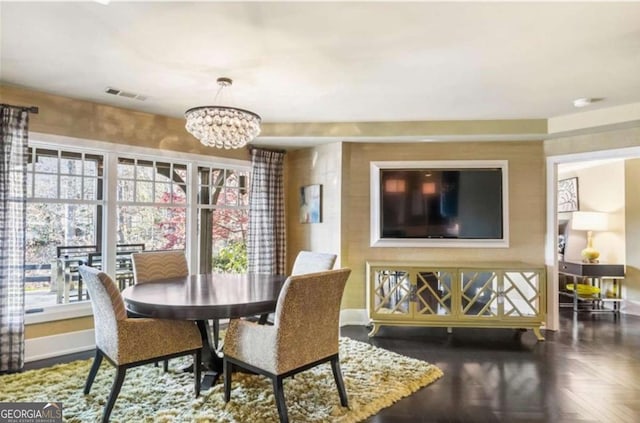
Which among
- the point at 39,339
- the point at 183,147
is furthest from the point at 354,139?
the point at 39,339

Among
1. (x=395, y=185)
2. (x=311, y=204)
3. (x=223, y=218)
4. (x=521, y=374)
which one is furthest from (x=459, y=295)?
(x=223, y=218)

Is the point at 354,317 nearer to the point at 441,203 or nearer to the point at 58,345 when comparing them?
the point at 441,203

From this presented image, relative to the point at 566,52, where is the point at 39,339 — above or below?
below

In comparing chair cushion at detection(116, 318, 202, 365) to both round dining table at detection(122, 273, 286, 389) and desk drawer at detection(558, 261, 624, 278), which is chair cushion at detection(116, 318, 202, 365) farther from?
desk drawer at detection(558, 261, 624, 278)

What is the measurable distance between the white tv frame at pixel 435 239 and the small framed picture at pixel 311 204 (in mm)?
686

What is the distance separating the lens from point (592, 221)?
5.50 m

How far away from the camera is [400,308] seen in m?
4.04

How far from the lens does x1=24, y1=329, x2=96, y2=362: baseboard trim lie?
327 centimetres

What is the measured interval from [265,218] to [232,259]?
682mm

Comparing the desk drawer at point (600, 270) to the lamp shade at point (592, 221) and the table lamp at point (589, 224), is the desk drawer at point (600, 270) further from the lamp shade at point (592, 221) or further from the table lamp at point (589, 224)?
the lamp shade at point (592, 221)

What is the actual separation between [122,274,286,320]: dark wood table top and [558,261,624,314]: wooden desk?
14.9 feet

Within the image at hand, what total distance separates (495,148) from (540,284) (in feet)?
5.34

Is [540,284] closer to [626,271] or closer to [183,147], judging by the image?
[626,271]
